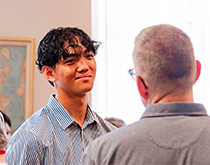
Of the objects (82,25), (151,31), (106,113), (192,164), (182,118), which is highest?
(82,25)

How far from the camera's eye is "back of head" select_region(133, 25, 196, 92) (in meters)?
1.15

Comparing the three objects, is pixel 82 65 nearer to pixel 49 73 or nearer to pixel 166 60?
pixel 49 73

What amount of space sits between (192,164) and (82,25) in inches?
A: 124

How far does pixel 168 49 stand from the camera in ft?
3.76

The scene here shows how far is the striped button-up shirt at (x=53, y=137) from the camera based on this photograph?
167 centimetres

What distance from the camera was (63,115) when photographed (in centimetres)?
183

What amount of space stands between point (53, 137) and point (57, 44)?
1.49ft

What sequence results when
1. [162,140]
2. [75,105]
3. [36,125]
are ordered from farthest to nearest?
[75,105]
[36,125]
[162,140]

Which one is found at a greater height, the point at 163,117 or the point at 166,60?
the point at 166,60

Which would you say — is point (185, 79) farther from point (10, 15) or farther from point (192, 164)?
point (10, 15)

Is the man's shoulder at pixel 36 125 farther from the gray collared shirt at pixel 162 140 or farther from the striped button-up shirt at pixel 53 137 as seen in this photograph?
the gray collared shirt at pixel 162 140

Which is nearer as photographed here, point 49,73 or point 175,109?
point 175,109

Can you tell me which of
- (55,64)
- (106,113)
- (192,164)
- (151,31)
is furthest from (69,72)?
(106,113)

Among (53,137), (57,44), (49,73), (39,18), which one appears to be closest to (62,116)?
(53,137)
